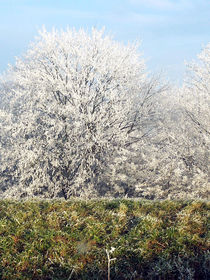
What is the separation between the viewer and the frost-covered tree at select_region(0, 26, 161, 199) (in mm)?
17031

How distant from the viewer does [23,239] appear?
5445 millimetres

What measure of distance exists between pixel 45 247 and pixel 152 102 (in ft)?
64.4

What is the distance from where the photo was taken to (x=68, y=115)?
1733cm

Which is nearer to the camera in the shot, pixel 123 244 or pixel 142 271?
pixel 142 271

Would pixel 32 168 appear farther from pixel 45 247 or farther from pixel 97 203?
pixel 45 247

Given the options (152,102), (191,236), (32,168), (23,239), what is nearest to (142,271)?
(191,236)

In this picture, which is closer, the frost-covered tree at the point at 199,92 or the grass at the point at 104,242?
the grass at the point at 104,242

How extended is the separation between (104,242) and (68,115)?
1273 centimetres

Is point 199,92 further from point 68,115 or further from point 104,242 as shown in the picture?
point 104,242

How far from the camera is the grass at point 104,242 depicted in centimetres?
468

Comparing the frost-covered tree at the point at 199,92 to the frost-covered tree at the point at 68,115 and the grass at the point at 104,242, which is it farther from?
the grass at the point at 104,242

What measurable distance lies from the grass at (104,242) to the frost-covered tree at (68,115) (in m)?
9.68

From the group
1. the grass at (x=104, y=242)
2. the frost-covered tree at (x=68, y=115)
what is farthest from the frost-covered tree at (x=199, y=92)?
the grass at (x=104, y=242)

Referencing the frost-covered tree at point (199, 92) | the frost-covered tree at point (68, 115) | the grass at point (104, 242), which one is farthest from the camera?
the frost-covered tree at point (199, 92)
